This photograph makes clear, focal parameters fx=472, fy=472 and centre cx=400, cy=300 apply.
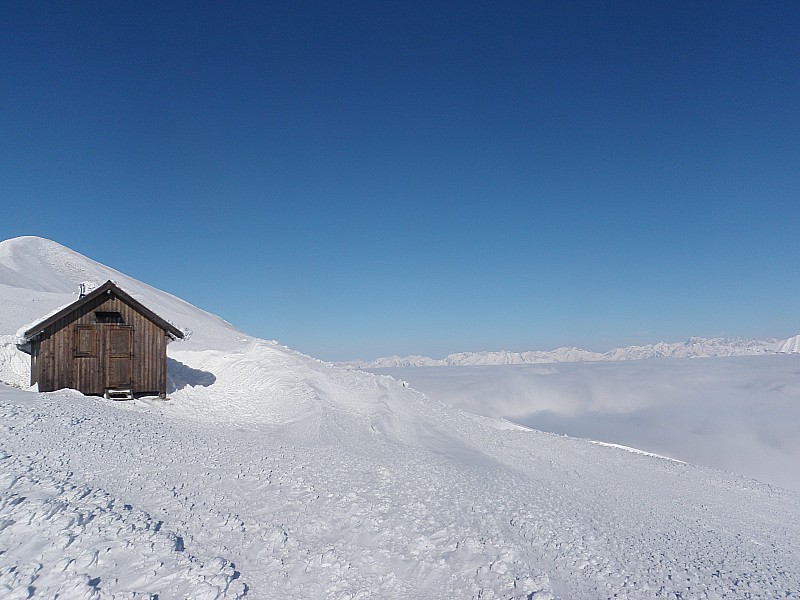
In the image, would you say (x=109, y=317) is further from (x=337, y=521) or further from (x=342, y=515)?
(x=337, y=521)

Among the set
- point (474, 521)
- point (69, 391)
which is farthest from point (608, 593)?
point (69, 391)

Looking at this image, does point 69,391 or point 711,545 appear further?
point 69,391

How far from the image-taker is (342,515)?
10.7m

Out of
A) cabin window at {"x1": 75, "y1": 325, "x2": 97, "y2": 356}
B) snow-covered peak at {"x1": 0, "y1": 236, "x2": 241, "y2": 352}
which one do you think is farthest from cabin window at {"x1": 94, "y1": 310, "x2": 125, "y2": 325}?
snow-covered peak at {"x1": 0, "y1": 236, "x2": 241, "y2": 352}

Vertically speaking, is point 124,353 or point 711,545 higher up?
point 124,353

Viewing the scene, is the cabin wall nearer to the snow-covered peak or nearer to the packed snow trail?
the snow-covered peak

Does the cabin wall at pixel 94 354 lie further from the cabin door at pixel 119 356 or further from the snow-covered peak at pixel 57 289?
the snow-covered peak at pixel 57 289

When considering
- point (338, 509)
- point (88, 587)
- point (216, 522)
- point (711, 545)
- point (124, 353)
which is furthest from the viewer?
point (124, 353)

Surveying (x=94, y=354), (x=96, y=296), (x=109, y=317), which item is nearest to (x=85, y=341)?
(x=94, y=354)

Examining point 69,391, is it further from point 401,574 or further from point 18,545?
point 401,574

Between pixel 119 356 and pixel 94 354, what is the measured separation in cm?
101

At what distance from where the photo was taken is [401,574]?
8641 millimetres

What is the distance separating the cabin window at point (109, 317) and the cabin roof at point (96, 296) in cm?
72

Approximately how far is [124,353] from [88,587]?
1844 centimetres
